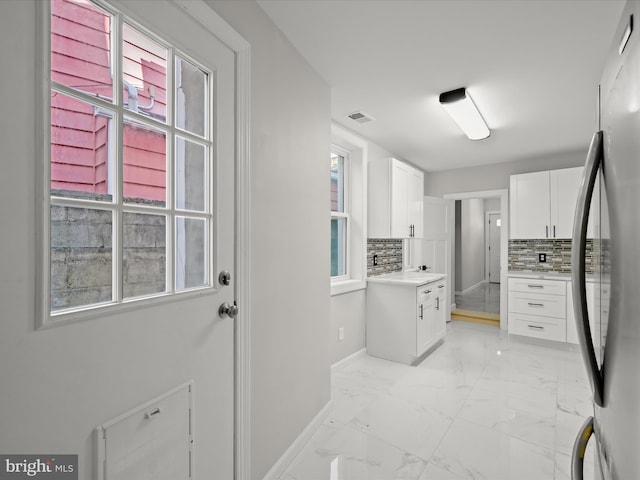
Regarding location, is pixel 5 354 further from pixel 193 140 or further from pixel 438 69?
pixel 438 69

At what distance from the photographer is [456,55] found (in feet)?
6.56

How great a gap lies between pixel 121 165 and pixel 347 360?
9.39ft

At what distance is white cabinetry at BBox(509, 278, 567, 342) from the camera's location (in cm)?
377

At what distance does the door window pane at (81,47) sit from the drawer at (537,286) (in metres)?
4.64

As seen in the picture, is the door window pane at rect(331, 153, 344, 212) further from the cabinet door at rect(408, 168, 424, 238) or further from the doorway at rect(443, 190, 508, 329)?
the doorway at rect(443, 190, 508, 329)

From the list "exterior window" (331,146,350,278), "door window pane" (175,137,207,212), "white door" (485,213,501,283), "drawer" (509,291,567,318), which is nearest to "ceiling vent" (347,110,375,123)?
"exterior window" (331,146,350,278)

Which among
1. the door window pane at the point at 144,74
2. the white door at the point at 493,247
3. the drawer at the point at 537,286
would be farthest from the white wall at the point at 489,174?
the door window pane at the point at 144,74

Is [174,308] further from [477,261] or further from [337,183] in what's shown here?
[477,261]

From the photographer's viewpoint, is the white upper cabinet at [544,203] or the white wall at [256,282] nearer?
the white wall at [256,282]

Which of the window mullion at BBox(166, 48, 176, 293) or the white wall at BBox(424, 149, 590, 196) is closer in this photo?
the window mullion at BBox(166, 48, 176, 293)

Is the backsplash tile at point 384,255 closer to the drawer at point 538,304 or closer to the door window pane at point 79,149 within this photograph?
the drawer at point 538,304

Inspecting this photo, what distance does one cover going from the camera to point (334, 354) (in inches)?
121

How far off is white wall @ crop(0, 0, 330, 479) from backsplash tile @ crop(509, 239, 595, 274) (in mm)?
3652

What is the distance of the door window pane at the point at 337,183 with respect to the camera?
334cm
